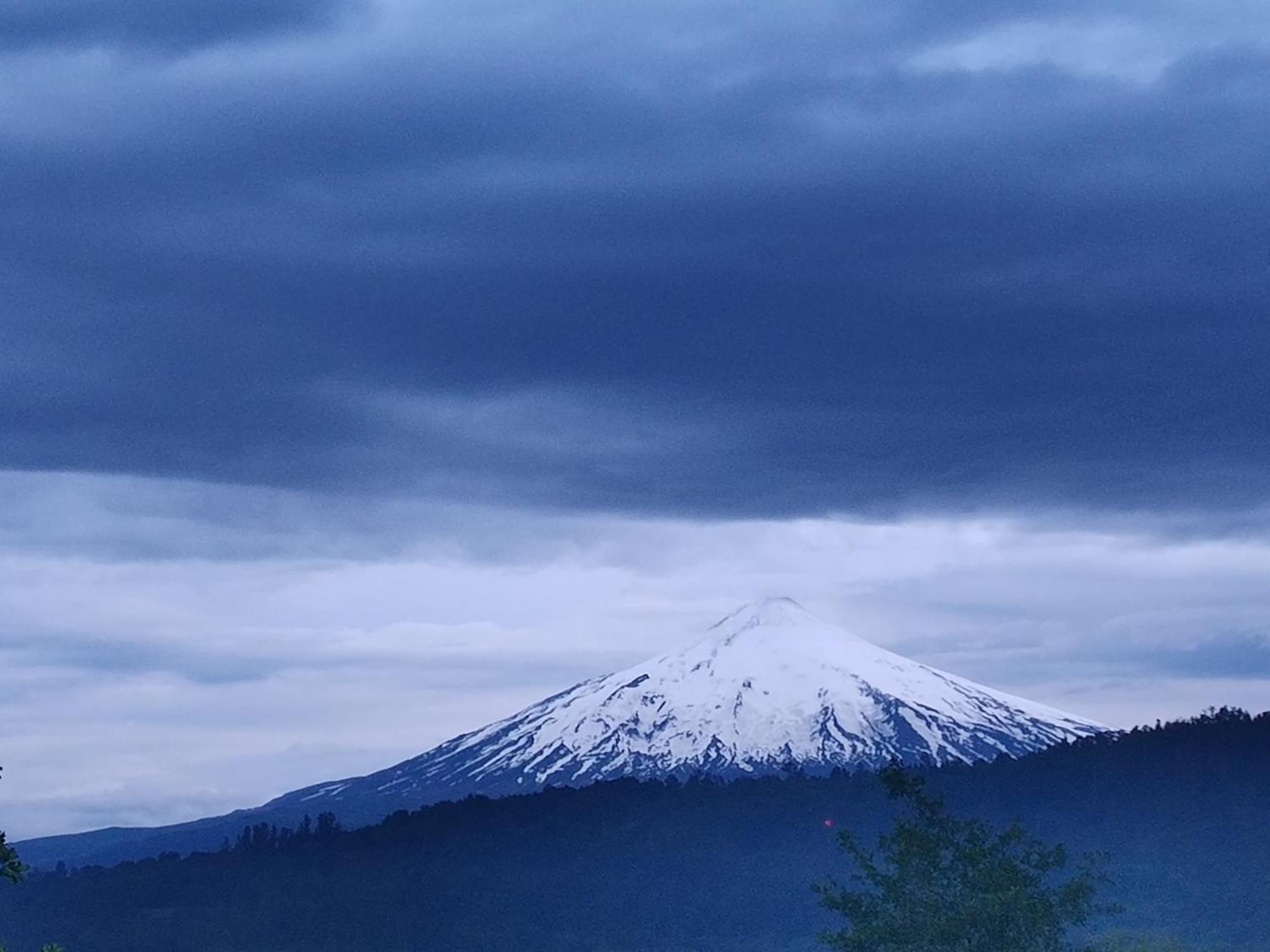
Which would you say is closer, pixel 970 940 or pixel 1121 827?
pixel 970 940

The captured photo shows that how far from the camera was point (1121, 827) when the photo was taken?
192m

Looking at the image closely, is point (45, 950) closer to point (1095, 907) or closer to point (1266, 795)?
point (1095, 907)

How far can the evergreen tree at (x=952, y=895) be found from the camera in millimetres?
45375

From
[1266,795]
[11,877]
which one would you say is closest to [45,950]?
[11,877]

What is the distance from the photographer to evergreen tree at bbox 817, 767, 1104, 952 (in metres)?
45.4

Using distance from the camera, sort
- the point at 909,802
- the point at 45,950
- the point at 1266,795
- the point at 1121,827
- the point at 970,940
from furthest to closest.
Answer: the point at 1121,827, the point at 1266,795, the point at 909,802, the point at 970,940, the point at 45,950

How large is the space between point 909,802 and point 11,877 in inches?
1134

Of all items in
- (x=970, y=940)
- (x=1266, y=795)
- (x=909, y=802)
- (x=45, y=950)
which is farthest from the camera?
(x=1266, y=795)

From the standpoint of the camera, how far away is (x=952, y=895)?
4731cm

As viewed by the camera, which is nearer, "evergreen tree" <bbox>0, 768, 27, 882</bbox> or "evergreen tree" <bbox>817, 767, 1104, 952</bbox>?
"evergreen tree" <bbox>0, 768, 27, 882</bbox>

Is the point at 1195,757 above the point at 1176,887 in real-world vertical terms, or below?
above

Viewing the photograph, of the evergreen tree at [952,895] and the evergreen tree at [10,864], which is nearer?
the evergreen tree at [10,864]

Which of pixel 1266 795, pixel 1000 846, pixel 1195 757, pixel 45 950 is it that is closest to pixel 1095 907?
pixel 1000 846

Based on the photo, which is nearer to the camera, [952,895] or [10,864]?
[10,864]
